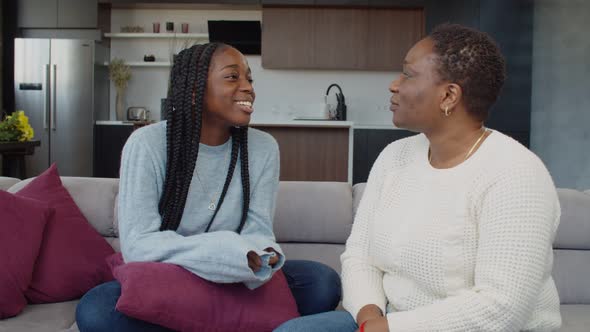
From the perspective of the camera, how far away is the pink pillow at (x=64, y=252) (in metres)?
2.00

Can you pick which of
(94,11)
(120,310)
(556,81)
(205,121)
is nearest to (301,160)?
(556,81)

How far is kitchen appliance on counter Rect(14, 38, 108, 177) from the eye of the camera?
6.59 m

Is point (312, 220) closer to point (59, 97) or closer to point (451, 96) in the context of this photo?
point (451, 96)

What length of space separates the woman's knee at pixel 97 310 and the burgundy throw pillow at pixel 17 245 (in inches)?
15.1

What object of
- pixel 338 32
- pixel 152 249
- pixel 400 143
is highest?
pixel 338 32

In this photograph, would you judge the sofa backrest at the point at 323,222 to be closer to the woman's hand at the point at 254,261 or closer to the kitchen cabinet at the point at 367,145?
the woman's hand at the point at 254,261

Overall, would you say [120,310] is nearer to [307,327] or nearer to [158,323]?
[158,323]

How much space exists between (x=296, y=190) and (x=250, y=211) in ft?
1.72

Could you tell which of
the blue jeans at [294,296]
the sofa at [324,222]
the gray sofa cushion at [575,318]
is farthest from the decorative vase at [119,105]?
the gray sofa cushion at [575,318]

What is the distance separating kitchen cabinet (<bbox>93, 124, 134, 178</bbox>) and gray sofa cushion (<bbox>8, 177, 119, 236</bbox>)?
14.7ft

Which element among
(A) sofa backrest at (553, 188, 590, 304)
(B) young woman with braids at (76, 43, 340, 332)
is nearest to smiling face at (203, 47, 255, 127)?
(B) young woman with braids at (76, 43, 340, 332)

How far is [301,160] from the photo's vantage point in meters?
5.97

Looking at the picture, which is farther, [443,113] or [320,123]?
[320,123]

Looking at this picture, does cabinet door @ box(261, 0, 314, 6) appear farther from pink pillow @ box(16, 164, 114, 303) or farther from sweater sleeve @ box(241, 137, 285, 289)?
sweater sleeve @ box(241, 137, 285, 289)
